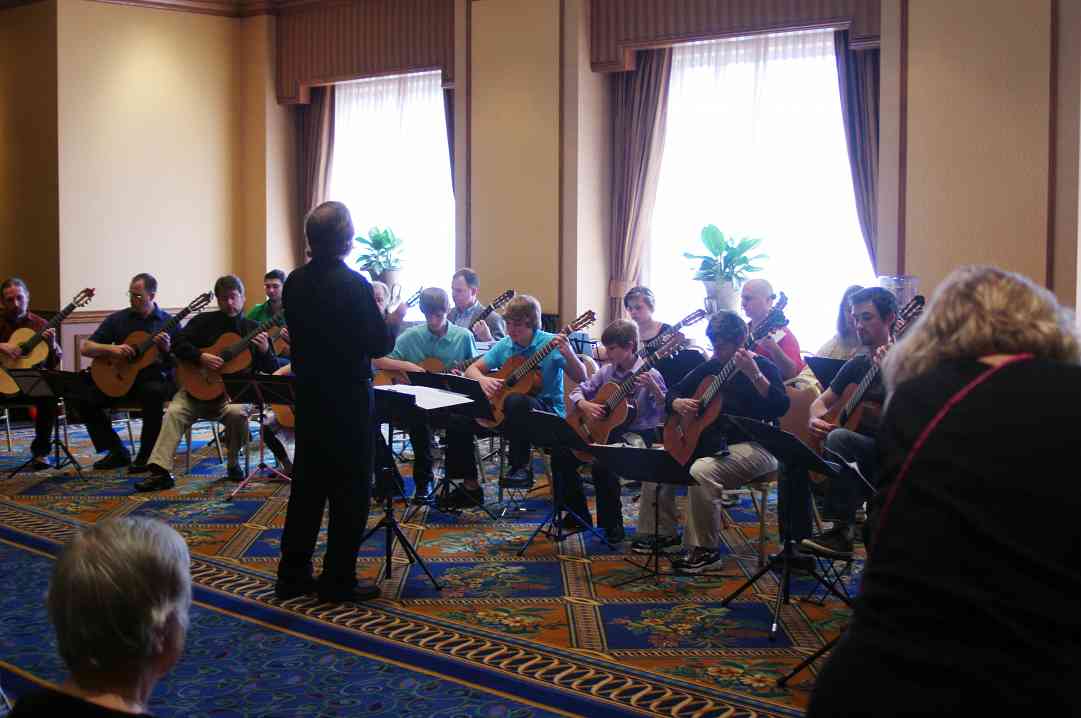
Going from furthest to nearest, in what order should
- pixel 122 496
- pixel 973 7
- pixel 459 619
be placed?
pixel 973 7
pixel 122 496
pixel 459 619

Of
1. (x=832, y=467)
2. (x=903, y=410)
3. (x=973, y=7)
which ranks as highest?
(x=973, y=7)

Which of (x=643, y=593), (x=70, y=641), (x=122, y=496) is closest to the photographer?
(x=70, y=641)

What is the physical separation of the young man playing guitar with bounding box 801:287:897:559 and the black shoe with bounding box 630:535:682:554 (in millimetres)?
763

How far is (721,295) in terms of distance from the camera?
8625 millimetres

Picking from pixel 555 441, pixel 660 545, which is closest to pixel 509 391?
pixel 555 441

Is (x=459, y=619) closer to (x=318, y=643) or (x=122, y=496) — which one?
(x=318, y=643)

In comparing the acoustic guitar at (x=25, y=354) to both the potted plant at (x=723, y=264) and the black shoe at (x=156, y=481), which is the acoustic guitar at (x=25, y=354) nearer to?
the black shoe at (x=156, y=481)

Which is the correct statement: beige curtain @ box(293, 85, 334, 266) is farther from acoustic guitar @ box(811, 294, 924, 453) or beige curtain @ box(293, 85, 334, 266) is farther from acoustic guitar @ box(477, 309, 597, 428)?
acoustic guitar @ box(811, 294, 924, 453)

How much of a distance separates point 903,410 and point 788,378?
4809 millimetres

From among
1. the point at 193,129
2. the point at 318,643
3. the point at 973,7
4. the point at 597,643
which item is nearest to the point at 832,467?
the point at 597,643

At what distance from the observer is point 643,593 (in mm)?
5133

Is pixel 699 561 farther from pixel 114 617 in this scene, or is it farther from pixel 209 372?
pixel 114 617

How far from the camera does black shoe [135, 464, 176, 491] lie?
24.2 ft

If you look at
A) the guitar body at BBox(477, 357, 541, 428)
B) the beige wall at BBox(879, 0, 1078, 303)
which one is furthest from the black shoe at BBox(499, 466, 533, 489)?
the beige wall at BBox(879, 0, 1078, 303)
